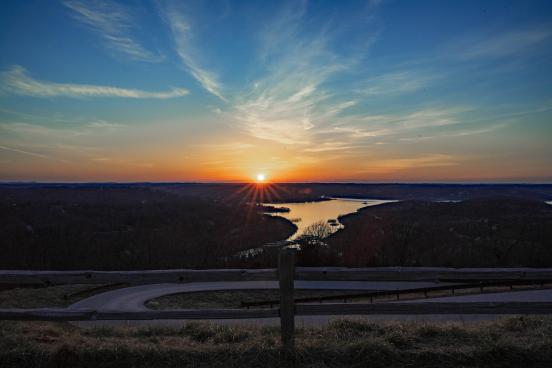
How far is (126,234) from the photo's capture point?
75.7 metres

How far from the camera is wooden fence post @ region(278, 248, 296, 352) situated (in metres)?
4.29

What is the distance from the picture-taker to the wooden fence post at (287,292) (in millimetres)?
4285

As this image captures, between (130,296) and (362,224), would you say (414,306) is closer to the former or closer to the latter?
(130,296)

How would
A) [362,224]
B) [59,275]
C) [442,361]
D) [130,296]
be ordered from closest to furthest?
[442,361] < [59,275] < [130,296] < [362,224]

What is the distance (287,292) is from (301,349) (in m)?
0.72

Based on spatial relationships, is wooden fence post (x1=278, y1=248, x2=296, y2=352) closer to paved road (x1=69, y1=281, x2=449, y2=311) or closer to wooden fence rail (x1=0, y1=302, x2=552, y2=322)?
wooden fence rail (x1=0, y1=302, x2=552, y2=322)

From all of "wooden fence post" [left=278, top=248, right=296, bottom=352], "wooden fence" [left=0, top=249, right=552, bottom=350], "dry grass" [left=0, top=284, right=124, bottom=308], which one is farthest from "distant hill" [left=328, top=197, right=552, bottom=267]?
"wooden fence post" [left=278, top=248, right=296, bottom=352]

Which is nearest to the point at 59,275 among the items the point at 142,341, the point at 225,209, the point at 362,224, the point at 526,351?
the point at 142,341

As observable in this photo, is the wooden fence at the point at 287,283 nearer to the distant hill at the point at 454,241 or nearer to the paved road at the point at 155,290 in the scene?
the paved road at the point at 155,290

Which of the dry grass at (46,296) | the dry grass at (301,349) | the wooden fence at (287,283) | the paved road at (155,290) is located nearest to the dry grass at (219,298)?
the paved road at (155,290)

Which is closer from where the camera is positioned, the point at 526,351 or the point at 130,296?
the point at 526,351

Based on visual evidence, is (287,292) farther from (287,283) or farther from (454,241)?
(454,241)

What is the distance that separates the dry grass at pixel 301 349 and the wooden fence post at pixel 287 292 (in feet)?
0.55

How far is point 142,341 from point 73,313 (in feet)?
3.34
